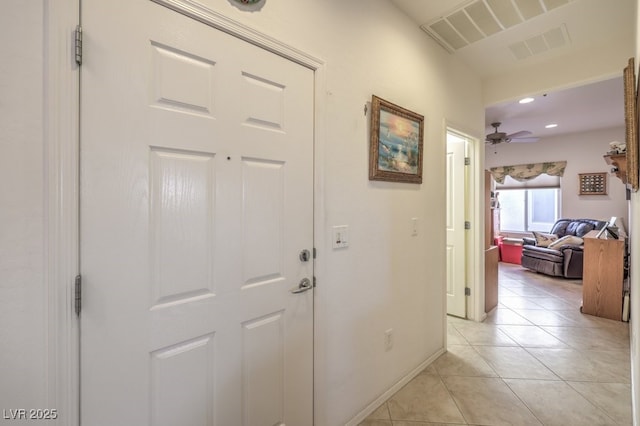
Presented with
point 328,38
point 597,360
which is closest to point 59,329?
point 328,38

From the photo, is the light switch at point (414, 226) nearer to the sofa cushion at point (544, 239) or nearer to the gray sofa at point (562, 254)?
the gray sofa at point (562, 254)

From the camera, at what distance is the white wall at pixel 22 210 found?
2.46 feet

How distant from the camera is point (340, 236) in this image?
1.61 meters

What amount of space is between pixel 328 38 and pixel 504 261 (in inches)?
267

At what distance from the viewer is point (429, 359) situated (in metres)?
2.36

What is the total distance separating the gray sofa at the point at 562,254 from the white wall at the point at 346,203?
3.90 m

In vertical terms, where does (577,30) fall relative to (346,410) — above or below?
above

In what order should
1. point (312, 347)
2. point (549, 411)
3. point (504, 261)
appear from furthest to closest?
point (504, 261) → point (549, 411) → point (312, 347)

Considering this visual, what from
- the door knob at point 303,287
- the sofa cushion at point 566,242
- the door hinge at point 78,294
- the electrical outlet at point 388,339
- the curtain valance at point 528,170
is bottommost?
the electrical outlet at point 388,339

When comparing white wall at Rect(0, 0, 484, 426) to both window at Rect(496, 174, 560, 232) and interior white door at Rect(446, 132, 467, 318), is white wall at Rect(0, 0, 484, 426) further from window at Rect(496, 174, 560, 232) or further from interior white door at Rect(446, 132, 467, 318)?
window at Rect(496, 174, 560, 232)

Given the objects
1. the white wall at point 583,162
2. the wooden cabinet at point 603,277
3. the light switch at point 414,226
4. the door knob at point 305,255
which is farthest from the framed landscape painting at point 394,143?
the white wall at point 583,162

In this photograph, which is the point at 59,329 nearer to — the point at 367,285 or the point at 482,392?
the point at 367,285

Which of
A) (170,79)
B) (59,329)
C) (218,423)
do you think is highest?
(170,79)

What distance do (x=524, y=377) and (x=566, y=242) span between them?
412 cm
